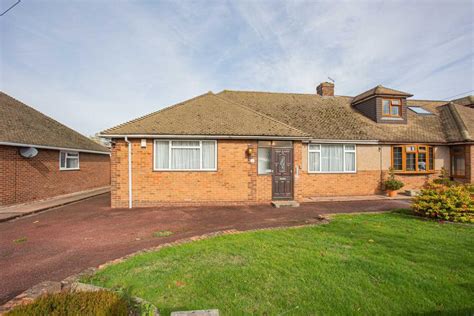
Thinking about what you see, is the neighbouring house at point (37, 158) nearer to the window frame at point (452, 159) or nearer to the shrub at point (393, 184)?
the shrub at point (393, 184)

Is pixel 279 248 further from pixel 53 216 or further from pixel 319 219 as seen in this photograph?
pixel 53 216

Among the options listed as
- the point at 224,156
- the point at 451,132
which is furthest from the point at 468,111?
the point at 224,156

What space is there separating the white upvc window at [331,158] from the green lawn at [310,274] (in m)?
6.32

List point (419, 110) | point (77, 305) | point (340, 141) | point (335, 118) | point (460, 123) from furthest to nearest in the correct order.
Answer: point (419, 110) < point (335, 118) < point (460, 123) < point (340, 141) < point (77, 305)

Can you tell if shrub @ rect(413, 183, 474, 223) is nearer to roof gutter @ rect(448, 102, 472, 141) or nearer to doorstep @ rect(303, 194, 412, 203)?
doorstep @ rect(303, 194, 412, 203)

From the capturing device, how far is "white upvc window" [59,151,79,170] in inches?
491

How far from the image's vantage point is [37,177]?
10.7 metres

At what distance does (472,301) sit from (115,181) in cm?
1044

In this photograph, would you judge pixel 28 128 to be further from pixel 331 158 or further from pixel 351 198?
pixel 351 198

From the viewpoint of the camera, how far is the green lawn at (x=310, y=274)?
9.37ft

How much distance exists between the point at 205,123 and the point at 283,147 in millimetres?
3771

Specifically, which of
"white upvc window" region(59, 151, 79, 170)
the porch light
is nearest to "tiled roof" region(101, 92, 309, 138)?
the porch light

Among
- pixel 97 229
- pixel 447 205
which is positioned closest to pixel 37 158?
pixel 97 229

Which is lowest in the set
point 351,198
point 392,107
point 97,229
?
point 97,229
